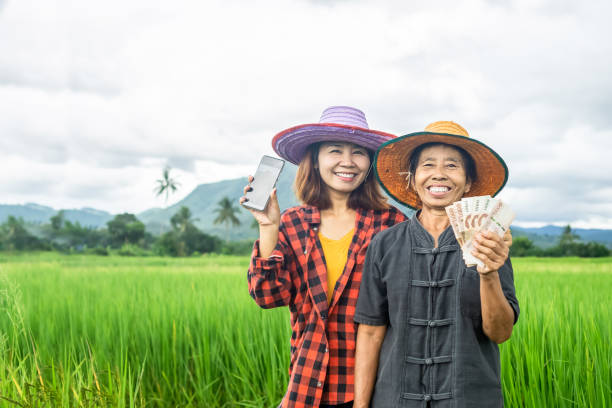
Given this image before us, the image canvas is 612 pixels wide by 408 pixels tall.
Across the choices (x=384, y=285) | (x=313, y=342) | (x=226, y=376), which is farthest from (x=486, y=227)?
(x=226, y=376)

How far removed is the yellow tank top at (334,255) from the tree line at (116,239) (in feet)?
139

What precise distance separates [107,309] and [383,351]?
4.23m

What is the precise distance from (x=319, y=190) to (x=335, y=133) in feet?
1.08

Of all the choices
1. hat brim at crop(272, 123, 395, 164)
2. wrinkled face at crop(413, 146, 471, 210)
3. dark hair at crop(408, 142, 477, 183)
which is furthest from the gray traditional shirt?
hat brim at crop(272, 123, 395, 164)

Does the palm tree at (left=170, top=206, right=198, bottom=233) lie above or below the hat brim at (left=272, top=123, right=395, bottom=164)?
above

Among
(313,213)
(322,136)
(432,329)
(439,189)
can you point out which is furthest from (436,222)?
(322,136)

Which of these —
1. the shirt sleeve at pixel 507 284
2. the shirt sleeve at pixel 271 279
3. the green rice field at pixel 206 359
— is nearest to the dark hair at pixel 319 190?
the shirt sleeve at pixel 271 279

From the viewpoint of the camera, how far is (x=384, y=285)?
1.90m

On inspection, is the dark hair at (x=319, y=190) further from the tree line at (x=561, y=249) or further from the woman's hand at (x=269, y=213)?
the tree line at (x=561, y=249)

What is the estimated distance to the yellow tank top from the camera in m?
2.19

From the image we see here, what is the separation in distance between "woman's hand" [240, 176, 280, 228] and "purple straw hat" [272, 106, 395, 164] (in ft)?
1.23

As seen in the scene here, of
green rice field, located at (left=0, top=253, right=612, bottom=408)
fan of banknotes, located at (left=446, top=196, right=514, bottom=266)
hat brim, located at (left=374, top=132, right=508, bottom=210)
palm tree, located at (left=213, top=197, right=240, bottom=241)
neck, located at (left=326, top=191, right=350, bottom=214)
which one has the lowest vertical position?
green rice field, located at (left=0, top=253, right=612, bottom=408)

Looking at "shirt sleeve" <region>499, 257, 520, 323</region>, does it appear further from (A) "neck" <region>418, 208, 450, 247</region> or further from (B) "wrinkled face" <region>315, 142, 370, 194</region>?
(B) "wrinkled face" <region>315, 142, 370, 194</region>

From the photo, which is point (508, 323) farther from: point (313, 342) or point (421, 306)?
point (313, 342)
